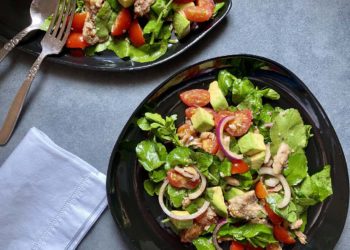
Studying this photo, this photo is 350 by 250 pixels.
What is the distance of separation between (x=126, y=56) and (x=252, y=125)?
1.82 feet

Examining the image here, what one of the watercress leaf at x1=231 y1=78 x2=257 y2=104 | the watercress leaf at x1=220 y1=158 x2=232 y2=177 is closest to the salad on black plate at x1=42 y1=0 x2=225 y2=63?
the watercress leaf at x1=231 y1=78 x2=257 y2=104

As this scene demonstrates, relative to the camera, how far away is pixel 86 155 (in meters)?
1.90

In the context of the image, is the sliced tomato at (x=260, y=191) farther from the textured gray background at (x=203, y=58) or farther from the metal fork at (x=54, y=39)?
the metal fork at (x=54, y=39)

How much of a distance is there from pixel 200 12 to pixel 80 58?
50 cm

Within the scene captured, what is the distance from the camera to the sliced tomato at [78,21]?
6.07 ft

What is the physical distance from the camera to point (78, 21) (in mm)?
1856

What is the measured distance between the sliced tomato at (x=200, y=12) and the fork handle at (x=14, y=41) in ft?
2.00

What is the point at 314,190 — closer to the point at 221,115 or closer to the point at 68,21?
the point at 221,115

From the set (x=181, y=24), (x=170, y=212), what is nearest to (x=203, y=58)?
(x=181, y=24)

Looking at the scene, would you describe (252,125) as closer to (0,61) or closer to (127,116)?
(127,116)

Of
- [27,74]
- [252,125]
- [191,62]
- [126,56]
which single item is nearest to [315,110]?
[252,125]

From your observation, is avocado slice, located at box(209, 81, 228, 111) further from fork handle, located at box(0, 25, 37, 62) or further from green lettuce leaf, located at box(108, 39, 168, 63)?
fork handle, located at box(0, 25, 37, 62)

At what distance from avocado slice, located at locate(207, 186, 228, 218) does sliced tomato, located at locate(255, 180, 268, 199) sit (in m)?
0.13

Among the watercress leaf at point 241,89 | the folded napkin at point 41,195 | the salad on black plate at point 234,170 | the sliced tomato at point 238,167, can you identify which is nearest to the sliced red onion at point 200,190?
the salad on black plate at point 234,170
